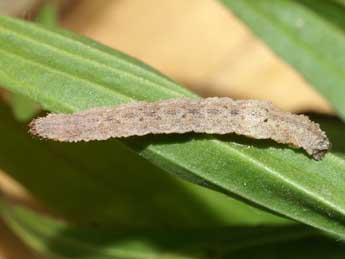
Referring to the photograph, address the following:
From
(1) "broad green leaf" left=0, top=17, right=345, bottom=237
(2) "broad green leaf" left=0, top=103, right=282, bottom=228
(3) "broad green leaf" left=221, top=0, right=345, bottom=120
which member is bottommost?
(1) "broad green leaf" left=0, top=17, right=345, bottom=237

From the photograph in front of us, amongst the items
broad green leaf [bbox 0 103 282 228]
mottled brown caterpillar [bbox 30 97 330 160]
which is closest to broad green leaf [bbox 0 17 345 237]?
mottled brown caterpillar [bbox 30 97 330 160]

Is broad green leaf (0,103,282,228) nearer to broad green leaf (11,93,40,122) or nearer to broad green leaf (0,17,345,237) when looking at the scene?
broad green leaf (11,93,40,122)

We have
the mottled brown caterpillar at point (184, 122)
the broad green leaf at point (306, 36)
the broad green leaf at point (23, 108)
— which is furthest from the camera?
the broad green leaf at point (306, 36)

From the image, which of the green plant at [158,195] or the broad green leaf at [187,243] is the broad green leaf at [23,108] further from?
the broad green leaf at [187,243]

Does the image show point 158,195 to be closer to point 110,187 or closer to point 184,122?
point 110,187

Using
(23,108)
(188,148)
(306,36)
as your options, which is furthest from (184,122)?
(306,36)

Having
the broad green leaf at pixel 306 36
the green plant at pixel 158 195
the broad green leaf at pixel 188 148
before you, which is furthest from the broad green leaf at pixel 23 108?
the broad green leaf at pixel 306 36
